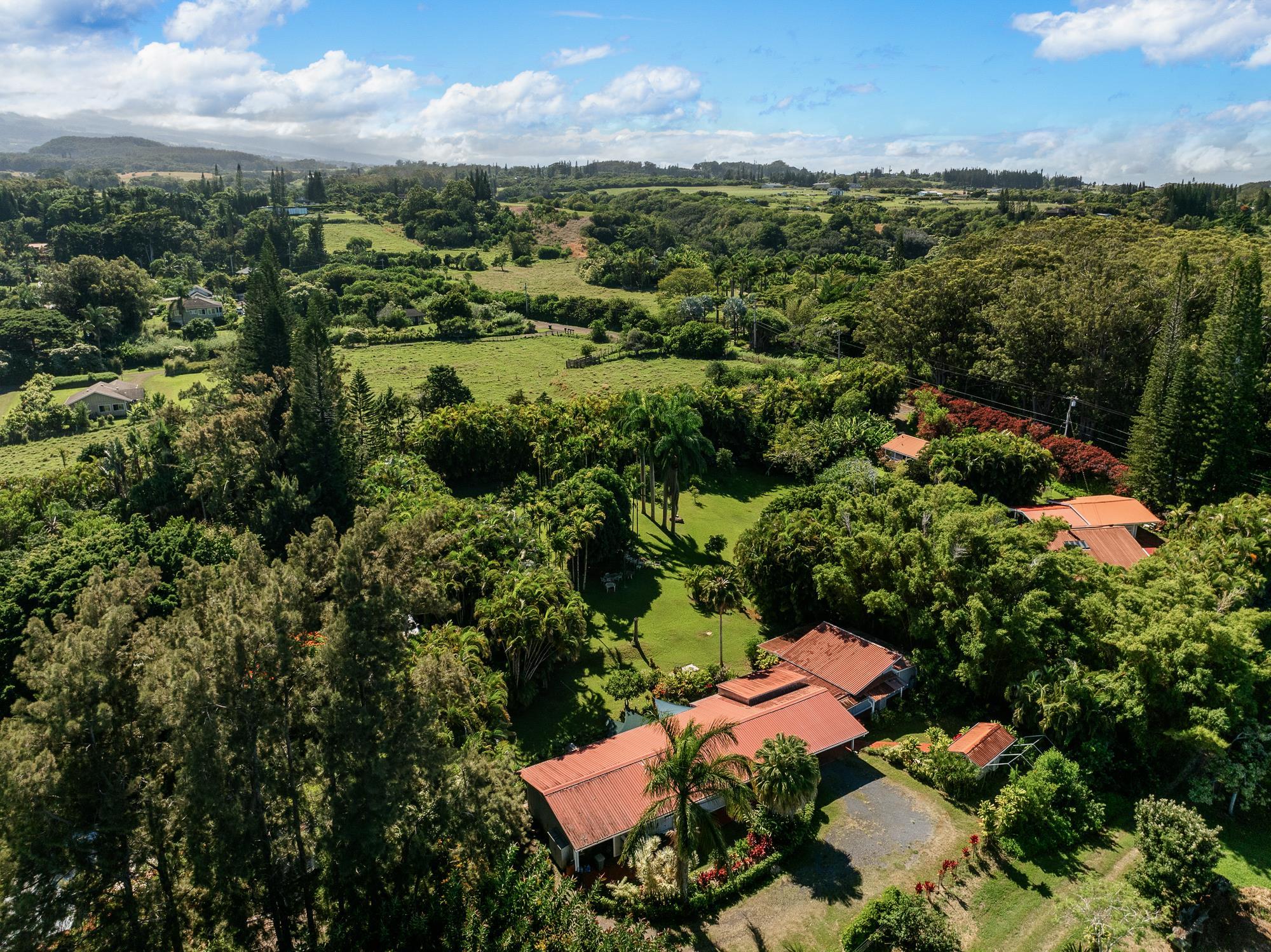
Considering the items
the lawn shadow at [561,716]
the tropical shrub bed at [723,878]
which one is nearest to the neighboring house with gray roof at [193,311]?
the lawn shadow at [561,716]

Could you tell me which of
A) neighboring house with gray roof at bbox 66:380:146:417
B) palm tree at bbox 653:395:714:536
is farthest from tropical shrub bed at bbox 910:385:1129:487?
neighboring house with gray roof at bbox 66:380:146:417

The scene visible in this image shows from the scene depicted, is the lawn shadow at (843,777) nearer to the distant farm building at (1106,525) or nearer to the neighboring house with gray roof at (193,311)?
the distant farm building at (1106,525)

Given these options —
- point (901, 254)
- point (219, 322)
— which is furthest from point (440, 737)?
point (901, 254)

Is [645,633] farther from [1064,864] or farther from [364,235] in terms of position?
[364,235]

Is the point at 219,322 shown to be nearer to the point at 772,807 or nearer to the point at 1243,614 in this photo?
the point at 772,807

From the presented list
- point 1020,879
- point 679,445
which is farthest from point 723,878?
point 679,445

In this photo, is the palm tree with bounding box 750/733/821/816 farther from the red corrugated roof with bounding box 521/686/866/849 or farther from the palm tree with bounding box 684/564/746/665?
the palm tree with bounding box 684/564/746/665
